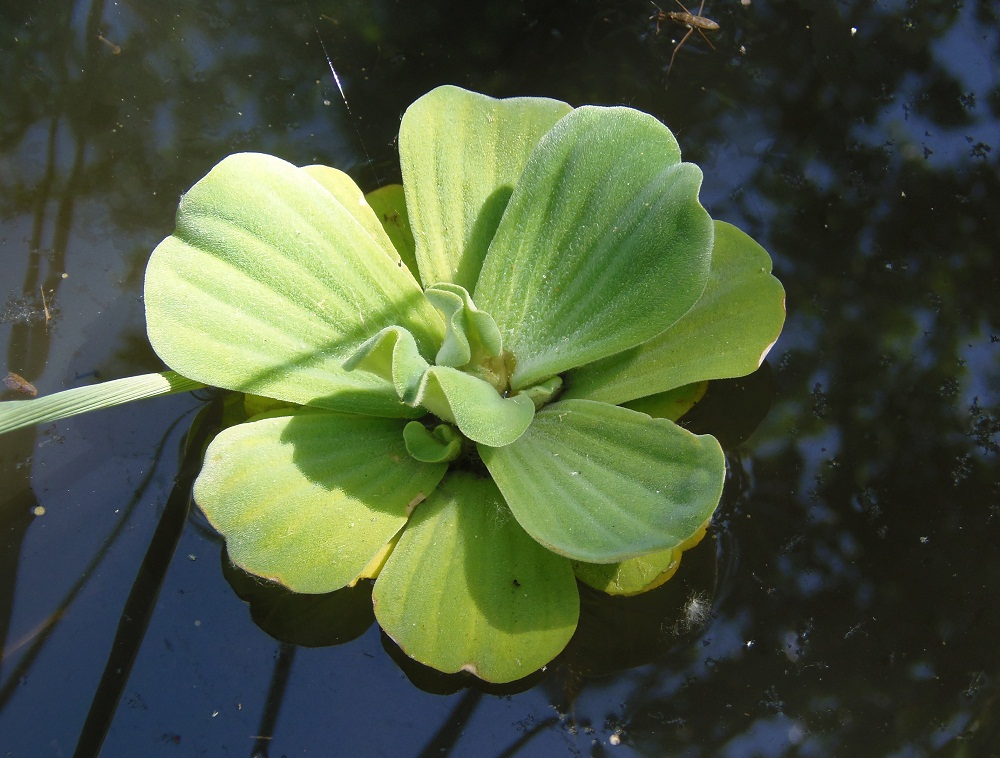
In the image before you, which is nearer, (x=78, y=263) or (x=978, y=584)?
(x=978, y=584)

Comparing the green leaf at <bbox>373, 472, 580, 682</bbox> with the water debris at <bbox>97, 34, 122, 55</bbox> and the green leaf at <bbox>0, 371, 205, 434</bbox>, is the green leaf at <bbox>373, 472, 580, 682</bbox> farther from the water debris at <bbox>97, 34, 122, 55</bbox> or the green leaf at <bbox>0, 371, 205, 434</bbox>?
the water debris at <bbox>97, 34, 122, 55</bbox>

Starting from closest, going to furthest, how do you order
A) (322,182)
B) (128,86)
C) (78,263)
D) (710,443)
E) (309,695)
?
(710,443), (309,695), (322,182), (78,263), (128,86)

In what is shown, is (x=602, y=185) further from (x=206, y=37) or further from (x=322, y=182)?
(x=206, y=37)

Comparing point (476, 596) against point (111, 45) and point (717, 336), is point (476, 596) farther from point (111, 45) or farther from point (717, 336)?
A: point (111, 45)

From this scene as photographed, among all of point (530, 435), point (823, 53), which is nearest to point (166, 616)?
point (530, 435)

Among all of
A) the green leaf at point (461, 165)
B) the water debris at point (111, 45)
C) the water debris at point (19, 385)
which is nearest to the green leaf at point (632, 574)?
the green leaf at point (461, 165)

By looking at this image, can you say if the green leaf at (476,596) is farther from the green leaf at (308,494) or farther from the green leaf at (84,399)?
the green leaf at (84,399)

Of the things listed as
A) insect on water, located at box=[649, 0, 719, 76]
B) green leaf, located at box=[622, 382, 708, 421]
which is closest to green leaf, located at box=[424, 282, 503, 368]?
green leaf, located at box=[622, 382, 708, 421]
